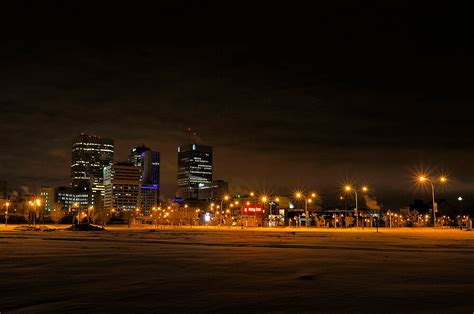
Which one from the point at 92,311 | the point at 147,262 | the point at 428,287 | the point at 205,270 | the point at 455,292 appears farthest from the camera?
the point at 147,262

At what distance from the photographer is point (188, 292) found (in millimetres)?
12461

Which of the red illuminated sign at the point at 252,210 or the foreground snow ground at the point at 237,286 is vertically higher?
the red illuminated sign at the point at 252,210

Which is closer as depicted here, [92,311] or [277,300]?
[92,311]

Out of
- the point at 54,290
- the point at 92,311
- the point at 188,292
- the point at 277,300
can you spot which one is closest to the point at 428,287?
the point at 277,300

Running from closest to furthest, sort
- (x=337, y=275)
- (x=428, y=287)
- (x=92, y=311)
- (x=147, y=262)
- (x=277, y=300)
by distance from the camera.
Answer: (x=92, y=311) < (x=277, y=300) < (x=428, y=287) < (x=337, y=275) < (x=147, y=262)

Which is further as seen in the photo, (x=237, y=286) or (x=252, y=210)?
(x=252, y=210)

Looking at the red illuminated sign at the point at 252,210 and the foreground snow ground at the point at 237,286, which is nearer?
the foreground snow ground at the point at 237,286

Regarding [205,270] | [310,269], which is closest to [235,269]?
[205,270]

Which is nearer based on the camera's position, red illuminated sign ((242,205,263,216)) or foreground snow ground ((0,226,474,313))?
foreground snow ground ((0,226,474,313))

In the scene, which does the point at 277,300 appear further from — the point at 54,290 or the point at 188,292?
the point at 54,290

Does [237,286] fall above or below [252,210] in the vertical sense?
below

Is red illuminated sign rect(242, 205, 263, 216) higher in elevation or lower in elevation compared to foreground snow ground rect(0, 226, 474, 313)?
higher

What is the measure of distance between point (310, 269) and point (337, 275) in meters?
1.88

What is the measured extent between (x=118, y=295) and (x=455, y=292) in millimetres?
8326
